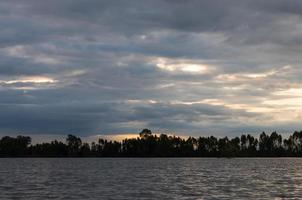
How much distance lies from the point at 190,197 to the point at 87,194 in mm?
13048

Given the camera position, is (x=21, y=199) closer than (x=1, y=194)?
Yes

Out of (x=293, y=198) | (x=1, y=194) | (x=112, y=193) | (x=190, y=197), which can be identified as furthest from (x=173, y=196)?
(x=1, y=194)

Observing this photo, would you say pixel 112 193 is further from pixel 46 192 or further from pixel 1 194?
pixel 1 194

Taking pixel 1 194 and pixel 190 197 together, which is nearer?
pixel 190 197

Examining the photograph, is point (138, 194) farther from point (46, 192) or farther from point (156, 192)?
point (46, 192)

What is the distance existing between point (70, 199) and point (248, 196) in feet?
67.9

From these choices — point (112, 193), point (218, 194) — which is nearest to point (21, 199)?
point (112, 193)

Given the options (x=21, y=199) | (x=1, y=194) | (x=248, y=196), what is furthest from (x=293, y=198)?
(x=1, y=194)

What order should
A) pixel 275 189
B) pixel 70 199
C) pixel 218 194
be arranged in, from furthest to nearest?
1. pixel 275 189
2. pixel 218 194
3. pixel 70 199

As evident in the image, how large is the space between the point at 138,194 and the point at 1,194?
16.8 meters

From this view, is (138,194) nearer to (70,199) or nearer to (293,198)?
(70,199)

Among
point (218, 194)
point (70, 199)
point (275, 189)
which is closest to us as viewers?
point (70, 199)

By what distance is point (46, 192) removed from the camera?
2899 inches

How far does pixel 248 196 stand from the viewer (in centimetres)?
6712
